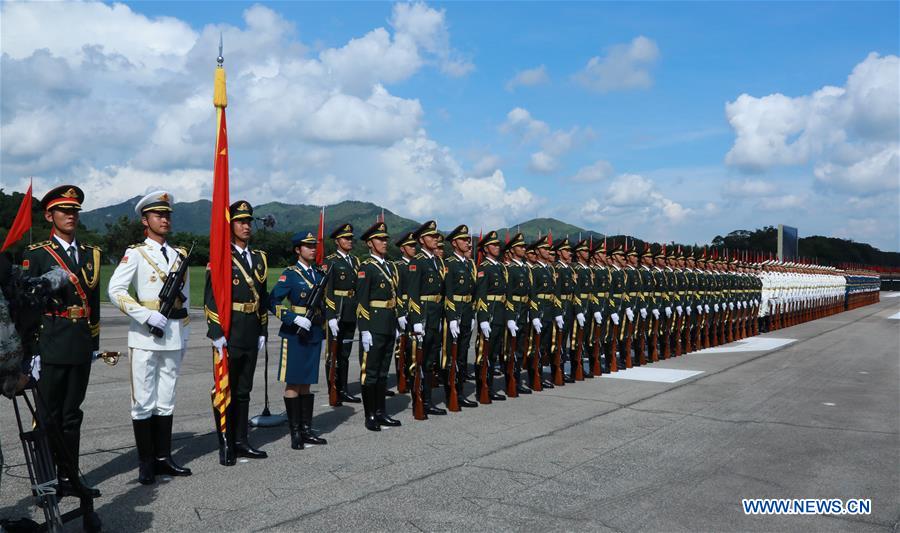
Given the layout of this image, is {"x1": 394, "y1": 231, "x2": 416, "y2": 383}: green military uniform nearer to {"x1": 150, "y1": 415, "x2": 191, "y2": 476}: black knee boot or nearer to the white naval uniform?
the white naval uniform

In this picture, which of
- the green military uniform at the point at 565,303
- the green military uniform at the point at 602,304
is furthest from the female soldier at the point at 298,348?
the green military uniform at the point at 602,304

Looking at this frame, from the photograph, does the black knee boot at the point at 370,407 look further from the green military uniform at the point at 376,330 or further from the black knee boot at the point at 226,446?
the black knee boot at the point at 226,446

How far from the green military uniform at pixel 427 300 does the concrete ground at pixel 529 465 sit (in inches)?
23.9

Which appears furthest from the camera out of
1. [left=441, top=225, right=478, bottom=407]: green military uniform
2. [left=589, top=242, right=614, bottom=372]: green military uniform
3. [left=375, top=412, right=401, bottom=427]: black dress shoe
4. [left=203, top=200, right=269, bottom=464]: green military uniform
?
[left=589, top=242, right=614, bottom=372]: green military uniform

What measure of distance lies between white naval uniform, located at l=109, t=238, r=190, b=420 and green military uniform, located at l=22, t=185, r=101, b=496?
222 mm

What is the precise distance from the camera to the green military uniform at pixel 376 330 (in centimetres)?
683

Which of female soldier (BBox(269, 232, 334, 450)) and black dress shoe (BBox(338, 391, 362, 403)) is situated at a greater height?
female soldier (BBox(269, 232, 334, 450))

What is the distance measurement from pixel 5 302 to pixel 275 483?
8.24 ft

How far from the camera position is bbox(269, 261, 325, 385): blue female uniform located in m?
6.12

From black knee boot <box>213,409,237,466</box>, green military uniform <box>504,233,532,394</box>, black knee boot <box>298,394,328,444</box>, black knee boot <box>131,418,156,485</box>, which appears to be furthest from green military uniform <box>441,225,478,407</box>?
black knee boot <box>131,418,156,485</box>

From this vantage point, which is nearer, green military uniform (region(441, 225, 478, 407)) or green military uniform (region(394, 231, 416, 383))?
green military uniform (region(394, 231, 416, 383))

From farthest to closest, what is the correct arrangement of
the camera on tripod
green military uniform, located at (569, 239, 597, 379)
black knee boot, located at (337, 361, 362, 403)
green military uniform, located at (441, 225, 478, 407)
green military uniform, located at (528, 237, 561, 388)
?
green military uniform, located at (569, 239, 597, 379) < green military uniform, located at (528, 237, 561, 388) < black knee boot, located at (337, 361, 362, 403) < green military uniform, located at (441, 225, 478, 407) < the camera on tripod

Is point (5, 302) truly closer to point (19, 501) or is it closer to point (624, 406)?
point (19, 501)

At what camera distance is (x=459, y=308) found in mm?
8062
